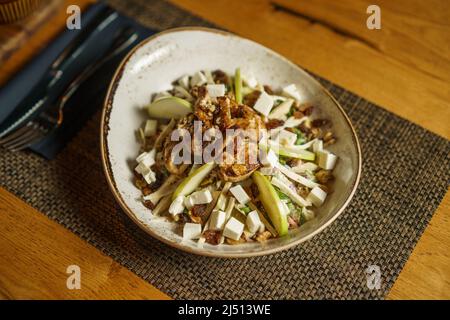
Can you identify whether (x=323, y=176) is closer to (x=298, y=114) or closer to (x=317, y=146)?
(x=317, y=146)

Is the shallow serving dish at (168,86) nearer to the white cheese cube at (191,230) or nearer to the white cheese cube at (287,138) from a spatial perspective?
the white cheese cube at (191,230)

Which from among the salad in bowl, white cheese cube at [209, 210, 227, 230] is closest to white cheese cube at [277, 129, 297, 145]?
the salad in bowl

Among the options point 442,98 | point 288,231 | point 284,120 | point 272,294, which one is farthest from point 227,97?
point 442,98

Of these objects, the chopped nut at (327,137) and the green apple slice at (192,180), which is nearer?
the green apple slice at (192,180)

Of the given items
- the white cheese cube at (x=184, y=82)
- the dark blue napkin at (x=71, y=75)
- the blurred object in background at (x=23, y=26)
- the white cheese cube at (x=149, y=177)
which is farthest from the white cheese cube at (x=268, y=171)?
the blurred object in background at (x=23, y=26)

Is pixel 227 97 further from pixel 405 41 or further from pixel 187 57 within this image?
pixel 405 41

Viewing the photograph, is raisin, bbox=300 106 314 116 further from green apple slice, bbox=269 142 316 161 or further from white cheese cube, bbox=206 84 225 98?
white cheese cube, bbox=206 84 225 98
